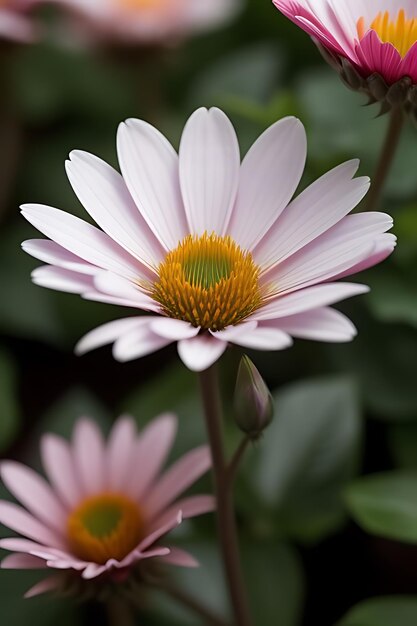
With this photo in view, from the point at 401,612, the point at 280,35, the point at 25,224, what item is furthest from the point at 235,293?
the point at 280,35

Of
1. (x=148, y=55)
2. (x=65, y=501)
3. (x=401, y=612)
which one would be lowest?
(x=401, y=612)

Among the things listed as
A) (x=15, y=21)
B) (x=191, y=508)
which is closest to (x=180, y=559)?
(x=191, y=508)

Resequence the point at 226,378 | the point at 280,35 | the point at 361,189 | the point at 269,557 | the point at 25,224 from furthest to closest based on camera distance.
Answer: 1. the point at 280,35
2. the point at 25,224
3. the point at 226,378
4. the point at 269,557
5. the point at 361,189

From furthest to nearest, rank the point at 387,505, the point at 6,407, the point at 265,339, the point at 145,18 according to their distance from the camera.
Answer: the point at 145,18 → the point at 6,407 → the point at 387,505 → the point at 265,339

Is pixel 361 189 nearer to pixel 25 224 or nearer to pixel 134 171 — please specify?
pixel 134 171

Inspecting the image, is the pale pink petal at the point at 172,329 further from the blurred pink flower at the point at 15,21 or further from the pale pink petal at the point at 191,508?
the blurred pink flower at the point at 15,21

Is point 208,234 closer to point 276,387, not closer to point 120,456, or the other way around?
point 120,456
